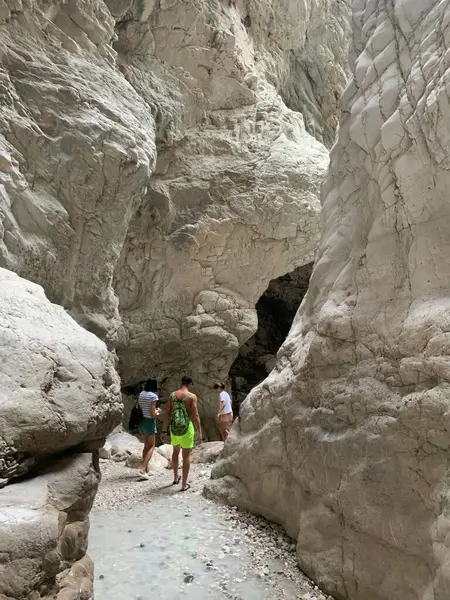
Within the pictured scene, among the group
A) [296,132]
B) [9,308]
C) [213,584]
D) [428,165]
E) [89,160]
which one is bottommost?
[213,584]

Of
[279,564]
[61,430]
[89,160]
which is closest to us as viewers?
[61,430]

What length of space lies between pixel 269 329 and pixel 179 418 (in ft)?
35.9

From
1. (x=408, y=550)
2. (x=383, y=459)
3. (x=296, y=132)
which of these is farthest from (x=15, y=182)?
(x=296, y=132)

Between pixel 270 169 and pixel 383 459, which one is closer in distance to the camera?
pixel 383 459

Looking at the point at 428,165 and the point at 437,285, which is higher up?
the point at 428,165

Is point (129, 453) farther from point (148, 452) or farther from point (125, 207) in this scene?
point (125, 207)

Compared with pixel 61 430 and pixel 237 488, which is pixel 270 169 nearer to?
pixel 237 488

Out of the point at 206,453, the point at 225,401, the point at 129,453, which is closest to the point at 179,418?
the point at 206,453

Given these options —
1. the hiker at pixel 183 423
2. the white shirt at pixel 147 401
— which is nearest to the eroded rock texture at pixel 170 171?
the white shirt at pixel 147 401

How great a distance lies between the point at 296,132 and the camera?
11.6 metres

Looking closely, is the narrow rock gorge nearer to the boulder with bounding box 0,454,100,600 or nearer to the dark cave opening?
the boulder with bounding box 0,454,100,600

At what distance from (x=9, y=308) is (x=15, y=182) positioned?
11.7 ft

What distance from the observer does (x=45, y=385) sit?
8.89ft

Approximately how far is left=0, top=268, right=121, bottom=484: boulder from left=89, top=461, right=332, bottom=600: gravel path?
139cm
